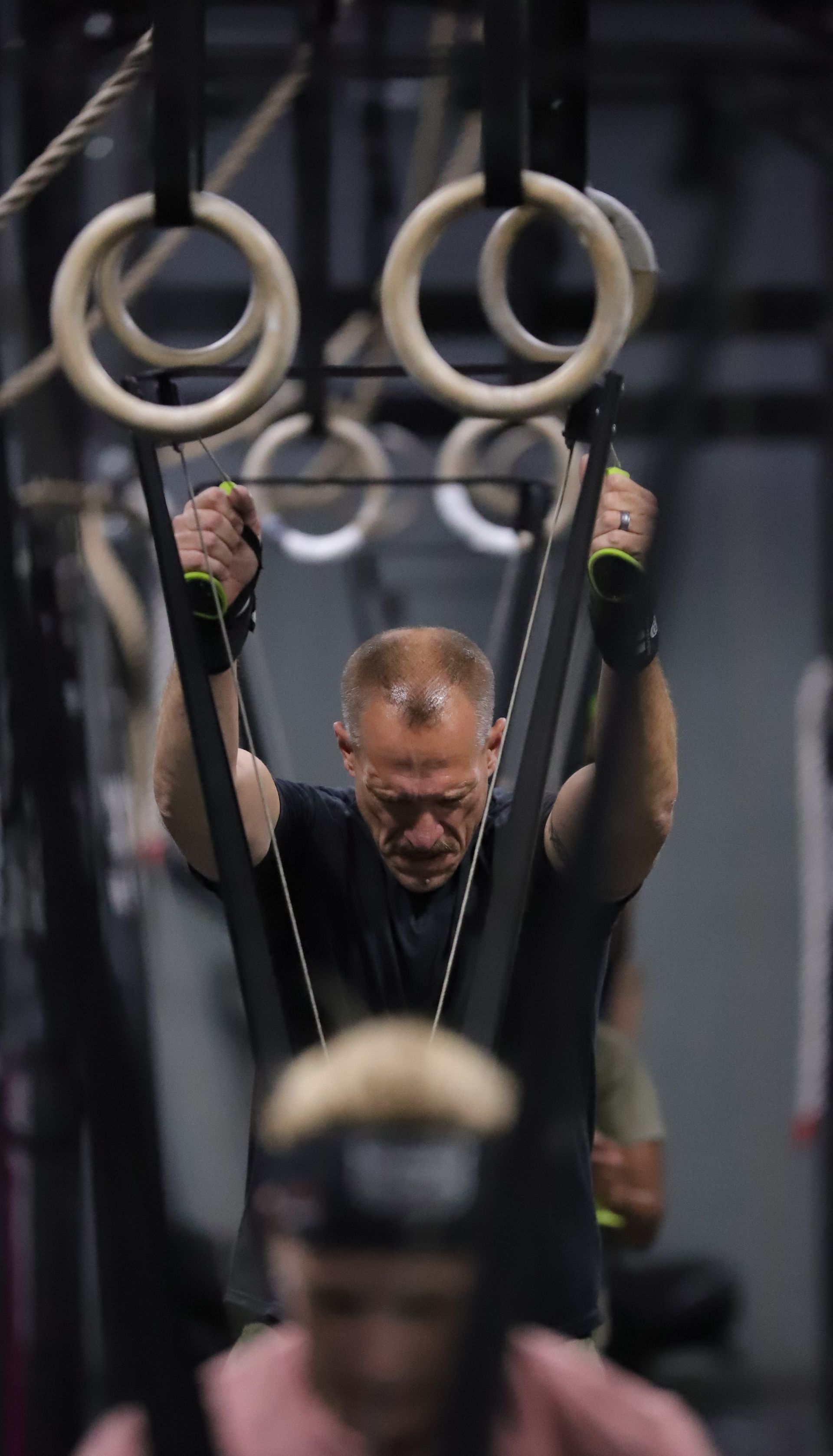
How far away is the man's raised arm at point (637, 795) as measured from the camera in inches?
42.4

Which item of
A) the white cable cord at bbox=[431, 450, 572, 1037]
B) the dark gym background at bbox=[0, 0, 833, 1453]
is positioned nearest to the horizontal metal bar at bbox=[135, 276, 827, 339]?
the dark gym background at bbox=[0, 0, 833, 1453]

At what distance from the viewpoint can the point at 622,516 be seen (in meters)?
1.06

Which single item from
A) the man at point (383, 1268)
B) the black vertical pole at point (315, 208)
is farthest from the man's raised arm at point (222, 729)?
the man at point (383, 1268)

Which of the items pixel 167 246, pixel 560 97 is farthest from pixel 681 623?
pixel 560 97

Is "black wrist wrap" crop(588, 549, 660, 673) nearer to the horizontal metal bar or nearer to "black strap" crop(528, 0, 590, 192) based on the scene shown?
"black strap" crop(528, 0, 590, 192)

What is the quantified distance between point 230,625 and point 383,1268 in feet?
1.89

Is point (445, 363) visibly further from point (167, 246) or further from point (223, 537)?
point (167, 246)

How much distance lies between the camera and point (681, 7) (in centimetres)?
262

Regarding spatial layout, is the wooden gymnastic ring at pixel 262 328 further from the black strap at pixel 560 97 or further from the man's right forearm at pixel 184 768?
the man's right forearm at pixel 184 768

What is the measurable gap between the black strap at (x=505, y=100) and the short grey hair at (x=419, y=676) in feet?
1.68

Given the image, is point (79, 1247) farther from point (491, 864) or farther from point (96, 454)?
point (96, 454)

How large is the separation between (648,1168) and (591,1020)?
72cm

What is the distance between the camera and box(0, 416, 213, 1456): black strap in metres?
Result: 0.55

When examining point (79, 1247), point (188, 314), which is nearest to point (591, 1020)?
point (79, 1247)
